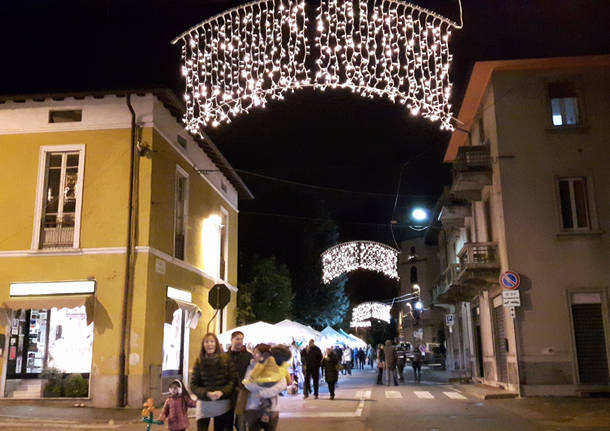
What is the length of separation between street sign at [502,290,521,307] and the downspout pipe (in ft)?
35.8

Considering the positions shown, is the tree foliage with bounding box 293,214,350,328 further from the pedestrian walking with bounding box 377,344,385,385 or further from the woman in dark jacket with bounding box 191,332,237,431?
the woman in dark jacket with bounding box 191,332,237,431

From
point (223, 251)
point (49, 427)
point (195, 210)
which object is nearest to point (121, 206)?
point (195, 210)

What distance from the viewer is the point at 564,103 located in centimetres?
2030

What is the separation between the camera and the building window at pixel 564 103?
2014 centimetres

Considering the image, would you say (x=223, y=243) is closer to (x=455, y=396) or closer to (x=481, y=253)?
(x=481, y=253)

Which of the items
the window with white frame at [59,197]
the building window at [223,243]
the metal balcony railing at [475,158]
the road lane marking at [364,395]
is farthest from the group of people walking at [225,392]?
the building window at [223,243]

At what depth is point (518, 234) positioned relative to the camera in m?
19.6

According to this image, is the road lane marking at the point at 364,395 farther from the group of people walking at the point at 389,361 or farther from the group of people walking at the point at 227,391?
the group of people walking at the point at 227,391

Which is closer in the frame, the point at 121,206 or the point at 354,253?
the point at 121,206

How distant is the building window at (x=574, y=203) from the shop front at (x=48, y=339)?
48.4 ft

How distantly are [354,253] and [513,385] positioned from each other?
13.6 m

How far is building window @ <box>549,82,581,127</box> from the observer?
66.1ft

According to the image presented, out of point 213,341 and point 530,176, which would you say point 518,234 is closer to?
point 530,176

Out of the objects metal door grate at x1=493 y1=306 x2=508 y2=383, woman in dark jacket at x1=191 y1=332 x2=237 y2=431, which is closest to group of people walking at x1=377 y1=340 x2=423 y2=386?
metal door grate at x1=493 y1=306 x2=508 y2=383
